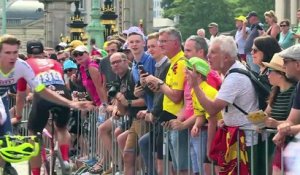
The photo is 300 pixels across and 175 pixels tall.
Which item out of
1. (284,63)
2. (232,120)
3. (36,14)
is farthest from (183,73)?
(36,14)

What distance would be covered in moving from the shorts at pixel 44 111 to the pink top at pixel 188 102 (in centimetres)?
268

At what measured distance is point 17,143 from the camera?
37.6ft

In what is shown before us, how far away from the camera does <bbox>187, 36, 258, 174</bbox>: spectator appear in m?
10.1

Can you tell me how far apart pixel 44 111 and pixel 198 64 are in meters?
3.81

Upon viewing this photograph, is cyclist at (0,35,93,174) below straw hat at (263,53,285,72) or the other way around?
below

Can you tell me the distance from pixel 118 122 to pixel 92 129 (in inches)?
80.5

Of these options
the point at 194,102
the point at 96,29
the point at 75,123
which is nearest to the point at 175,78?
the point at 194,102

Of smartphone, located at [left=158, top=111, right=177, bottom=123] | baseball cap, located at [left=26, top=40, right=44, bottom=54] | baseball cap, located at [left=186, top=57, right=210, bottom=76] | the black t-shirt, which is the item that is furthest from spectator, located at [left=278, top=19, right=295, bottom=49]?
the black t-shirt

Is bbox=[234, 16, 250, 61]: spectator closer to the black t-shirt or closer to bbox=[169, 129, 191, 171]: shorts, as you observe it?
bbox=[169, 129, 191, 171]: shorts

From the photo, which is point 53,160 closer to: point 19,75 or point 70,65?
point 19,75

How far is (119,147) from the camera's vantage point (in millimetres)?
14117

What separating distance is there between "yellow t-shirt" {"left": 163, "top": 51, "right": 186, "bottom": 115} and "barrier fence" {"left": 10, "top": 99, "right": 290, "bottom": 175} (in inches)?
11.4

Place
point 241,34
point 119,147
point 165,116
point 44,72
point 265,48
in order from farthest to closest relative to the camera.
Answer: point 241,34, point 119,147, point 44,72, point 165,116, point 265,48

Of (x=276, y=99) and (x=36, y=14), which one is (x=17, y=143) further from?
(x=36, y=14)
